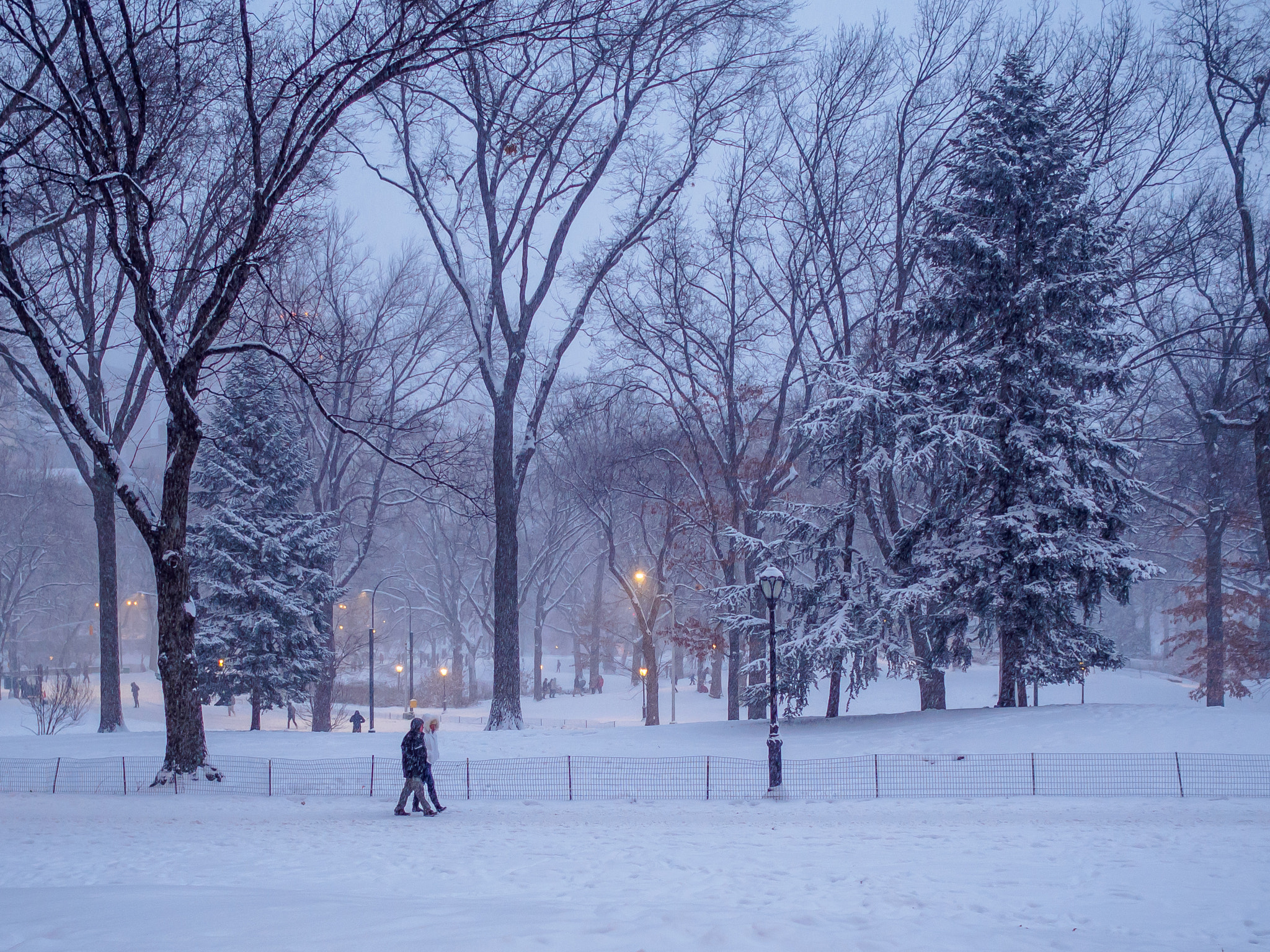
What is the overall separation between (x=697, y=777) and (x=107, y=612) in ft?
53.4

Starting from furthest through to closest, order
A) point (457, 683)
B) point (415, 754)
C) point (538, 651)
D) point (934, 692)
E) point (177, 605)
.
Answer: point (457, 683)
point (538, 651)
point (934, 692)
point (177, 605)
point (415, 754)

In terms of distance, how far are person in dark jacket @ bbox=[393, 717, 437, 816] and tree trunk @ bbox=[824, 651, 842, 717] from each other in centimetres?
957

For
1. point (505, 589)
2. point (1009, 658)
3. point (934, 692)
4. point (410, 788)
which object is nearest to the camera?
point (410, 788)

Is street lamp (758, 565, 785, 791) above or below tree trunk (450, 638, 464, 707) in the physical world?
above

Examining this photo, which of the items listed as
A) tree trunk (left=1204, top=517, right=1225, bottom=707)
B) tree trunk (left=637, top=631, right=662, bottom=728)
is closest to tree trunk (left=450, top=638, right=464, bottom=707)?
tree trunk (left=637, top=631, right=662, bottom=728)

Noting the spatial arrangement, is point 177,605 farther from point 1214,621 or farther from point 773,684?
point 1214,621

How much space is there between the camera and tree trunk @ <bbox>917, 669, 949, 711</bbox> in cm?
2069

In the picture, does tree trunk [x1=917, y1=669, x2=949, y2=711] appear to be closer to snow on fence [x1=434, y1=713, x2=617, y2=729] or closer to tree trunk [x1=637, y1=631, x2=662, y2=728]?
tree trunk [x1=637, y1=631, x2=662, y2=728]

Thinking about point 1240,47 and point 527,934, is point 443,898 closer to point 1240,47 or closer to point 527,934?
point 527,934

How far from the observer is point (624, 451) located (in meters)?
29.7

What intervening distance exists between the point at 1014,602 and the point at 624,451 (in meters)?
15.2

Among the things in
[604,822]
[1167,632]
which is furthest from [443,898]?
[1167,632]

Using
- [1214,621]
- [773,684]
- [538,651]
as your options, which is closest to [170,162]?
[773,684]

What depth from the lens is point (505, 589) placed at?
2067cm
